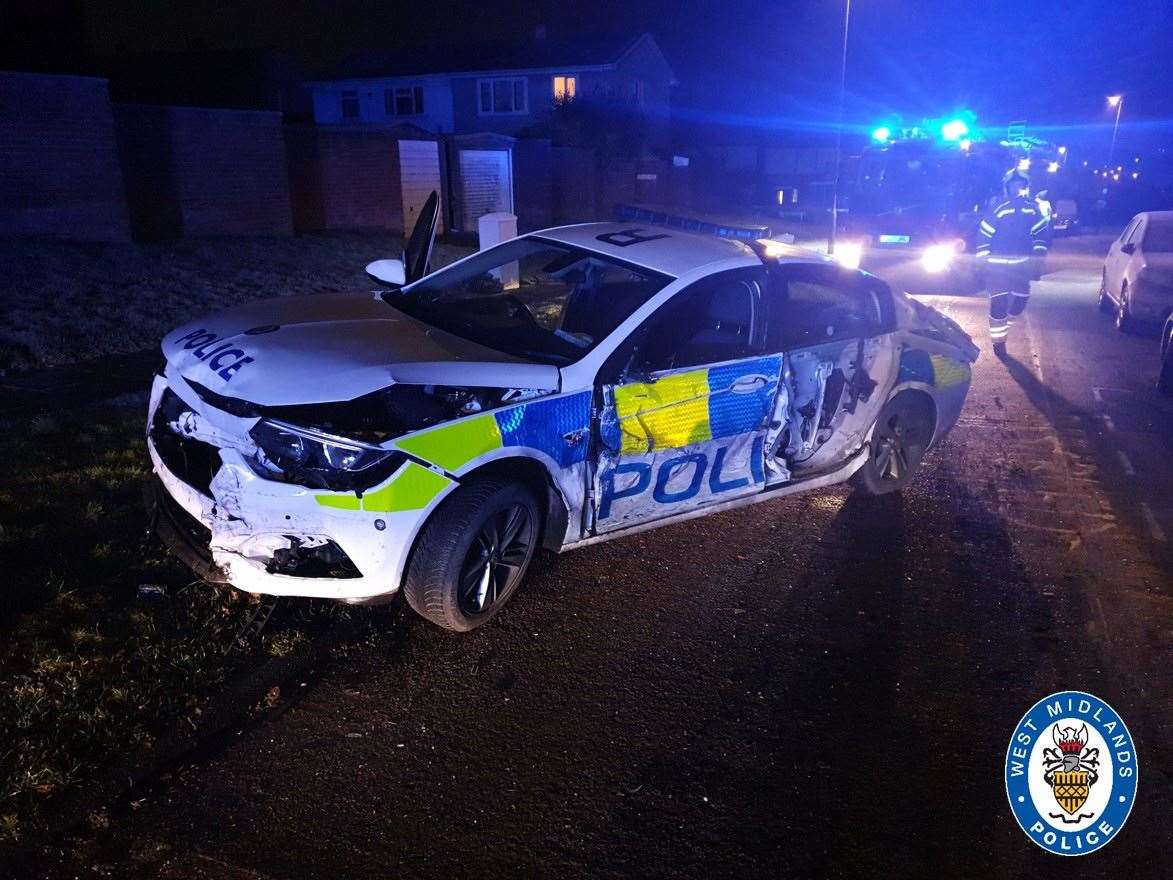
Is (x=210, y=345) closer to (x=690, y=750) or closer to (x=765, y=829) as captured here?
(x=690, y=750)

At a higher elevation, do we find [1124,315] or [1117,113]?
[1117,113]

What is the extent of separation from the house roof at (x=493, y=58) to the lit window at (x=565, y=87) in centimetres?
60

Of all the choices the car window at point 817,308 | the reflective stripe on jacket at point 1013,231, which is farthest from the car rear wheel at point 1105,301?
the car window at point 817,308

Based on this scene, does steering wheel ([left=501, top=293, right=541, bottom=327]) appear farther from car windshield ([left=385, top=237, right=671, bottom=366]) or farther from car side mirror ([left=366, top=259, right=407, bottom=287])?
car side mirror ([left=366, top=259, right=407, bottom=287])

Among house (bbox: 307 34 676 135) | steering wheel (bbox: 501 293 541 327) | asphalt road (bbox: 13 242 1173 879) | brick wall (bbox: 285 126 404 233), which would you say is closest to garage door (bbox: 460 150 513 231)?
brick wall (bbox: 285 126 404 233)

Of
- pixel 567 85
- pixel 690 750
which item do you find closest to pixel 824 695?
pixel 690 750

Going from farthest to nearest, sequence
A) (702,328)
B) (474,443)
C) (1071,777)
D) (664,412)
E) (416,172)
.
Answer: (416,172) < (702,328) < (664,412) < (474,443) < (1071,777)

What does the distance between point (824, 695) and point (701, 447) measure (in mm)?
1381

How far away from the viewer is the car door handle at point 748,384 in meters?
4.61

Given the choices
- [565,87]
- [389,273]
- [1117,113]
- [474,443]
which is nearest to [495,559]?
[474,443]

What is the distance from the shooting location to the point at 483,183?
925 inches

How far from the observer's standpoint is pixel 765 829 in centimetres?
293

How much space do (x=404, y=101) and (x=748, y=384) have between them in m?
40.9

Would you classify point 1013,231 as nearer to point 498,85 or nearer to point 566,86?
point 566,86
